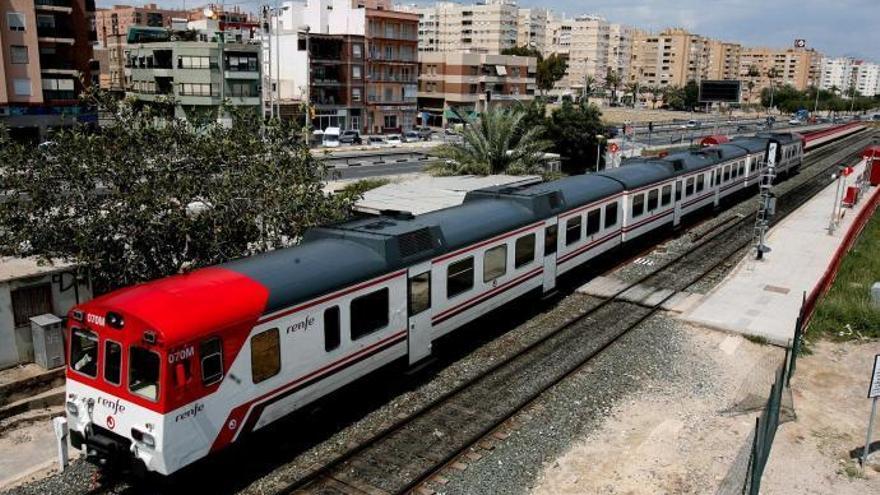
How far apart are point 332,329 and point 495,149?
956 inches

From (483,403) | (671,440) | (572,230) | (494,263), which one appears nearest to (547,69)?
(572,230)

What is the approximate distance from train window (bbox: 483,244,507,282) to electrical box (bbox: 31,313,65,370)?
9.12 meters

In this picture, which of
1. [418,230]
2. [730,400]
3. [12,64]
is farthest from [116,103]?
[12,64]

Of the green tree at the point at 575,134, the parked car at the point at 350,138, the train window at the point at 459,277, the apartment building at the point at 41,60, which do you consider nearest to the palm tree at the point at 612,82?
the parked car at the point at 350,138

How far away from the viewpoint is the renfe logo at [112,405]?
9930 mm

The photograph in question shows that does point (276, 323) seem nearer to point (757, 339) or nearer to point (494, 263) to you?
point (494, 263)

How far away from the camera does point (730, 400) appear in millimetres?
14594

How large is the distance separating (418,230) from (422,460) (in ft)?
14.9

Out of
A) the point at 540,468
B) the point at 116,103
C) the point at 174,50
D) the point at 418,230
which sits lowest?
the point at 540,468

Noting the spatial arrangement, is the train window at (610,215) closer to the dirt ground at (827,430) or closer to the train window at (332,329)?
the dirt ground at (827,430)

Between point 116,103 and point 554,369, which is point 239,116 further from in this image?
point 554,369

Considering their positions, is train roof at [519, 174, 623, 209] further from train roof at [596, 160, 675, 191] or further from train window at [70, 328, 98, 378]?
train window at [70, 328, 98, 378]

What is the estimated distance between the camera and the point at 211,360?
1001cm

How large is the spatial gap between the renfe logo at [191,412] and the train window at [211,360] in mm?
308
